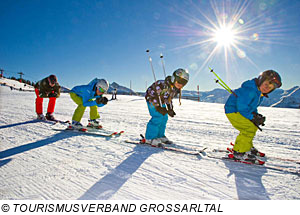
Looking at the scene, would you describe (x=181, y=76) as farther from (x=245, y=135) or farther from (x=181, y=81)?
(x=245, y=135)

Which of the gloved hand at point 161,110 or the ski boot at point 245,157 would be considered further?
the gloved hand at point 161,110

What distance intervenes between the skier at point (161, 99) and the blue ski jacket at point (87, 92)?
6.09 feet

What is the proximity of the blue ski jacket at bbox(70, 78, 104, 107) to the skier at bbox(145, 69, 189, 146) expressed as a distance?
1.86 metres

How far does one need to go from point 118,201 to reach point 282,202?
5.66 feet

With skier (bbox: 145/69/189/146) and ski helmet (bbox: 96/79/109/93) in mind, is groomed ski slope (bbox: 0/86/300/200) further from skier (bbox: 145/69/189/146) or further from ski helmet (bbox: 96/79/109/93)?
ski helmet (bbox: 96/79/109/93)

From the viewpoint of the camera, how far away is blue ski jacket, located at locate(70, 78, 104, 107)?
4.73 metres

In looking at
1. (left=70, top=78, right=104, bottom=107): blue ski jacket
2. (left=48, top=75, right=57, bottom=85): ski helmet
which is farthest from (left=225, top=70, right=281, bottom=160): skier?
(left=48, top=75, right=57, bottom=85): ski helmet

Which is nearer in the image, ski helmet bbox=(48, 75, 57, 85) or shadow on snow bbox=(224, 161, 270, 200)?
shadow on snow bbox=(224, 161, 270, 200)

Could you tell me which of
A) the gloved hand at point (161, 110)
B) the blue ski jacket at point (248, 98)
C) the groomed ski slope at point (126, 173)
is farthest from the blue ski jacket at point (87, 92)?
the blue ski jacket at point (248, 98)

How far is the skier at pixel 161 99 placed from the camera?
3.43m

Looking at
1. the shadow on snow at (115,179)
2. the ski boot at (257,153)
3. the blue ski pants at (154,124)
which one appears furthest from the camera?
the blue ski pants at (154,124)

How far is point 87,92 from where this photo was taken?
473 centimetres

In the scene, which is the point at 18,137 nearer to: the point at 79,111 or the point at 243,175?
the point at 79,111

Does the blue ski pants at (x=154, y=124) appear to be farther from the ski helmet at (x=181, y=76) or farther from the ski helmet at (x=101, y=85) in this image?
the ski helmet at (x=101, y=85)
